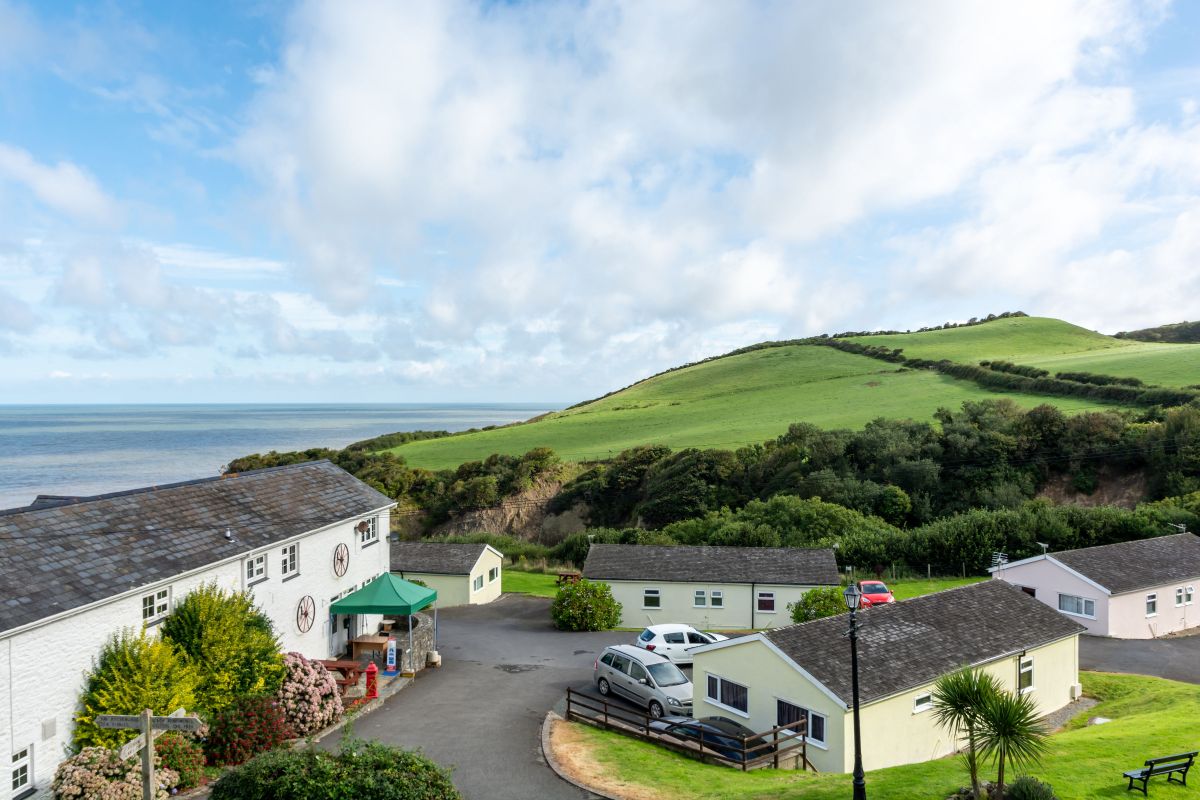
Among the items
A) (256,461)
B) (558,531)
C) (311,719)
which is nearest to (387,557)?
(311,719)

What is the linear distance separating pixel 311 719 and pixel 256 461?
71.4 m

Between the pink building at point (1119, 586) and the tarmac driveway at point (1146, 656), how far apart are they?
2.75ft

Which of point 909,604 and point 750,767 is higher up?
point 909,604

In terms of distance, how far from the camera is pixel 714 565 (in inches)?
1441

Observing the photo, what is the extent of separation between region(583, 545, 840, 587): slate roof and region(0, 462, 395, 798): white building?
1219cm

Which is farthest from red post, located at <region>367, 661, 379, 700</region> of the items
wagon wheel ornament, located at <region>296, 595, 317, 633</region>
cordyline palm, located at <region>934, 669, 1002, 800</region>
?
cordyline palm, located at <region>934, 669, 1002, 800</region>

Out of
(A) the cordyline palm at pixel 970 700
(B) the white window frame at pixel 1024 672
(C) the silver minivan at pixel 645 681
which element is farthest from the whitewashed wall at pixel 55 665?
(B) the white window frame at pixel 1024 672

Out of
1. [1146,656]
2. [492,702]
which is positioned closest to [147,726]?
[492,702]

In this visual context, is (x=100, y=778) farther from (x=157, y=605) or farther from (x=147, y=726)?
(x=147, y=726)

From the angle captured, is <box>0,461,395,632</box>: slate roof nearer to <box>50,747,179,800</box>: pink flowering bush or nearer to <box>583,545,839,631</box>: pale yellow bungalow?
<box>50,747,179,800</box>: pink flowering bush

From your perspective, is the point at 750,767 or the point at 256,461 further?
the point at 256,461

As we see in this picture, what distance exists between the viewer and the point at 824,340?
142 m

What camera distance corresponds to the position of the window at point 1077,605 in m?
32.9

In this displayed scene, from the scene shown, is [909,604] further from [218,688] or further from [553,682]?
[218,688]
